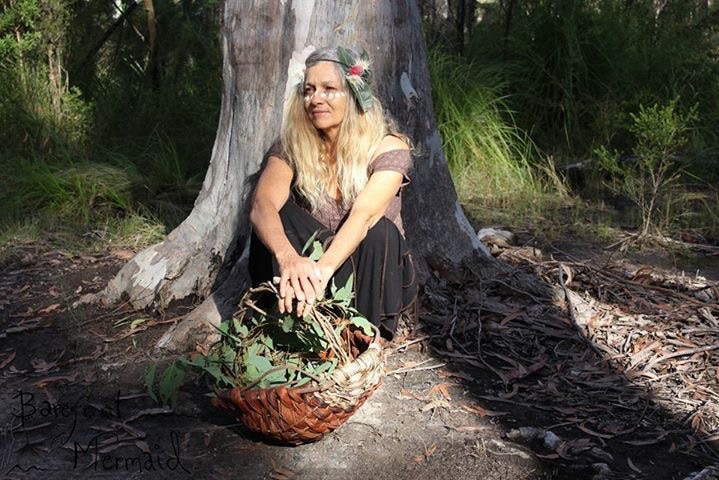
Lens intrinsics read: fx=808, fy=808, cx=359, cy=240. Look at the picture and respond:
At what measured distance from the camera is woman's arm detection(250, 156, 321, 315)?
2.87 m

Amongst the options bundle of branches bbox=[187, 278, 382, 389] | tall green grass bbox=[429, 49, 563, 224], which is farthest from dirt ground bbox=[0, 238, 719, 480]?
tall green grass bbox=[429, 49, 563, 224]

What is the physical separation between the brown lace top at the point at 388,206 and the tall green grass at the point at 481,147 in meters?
2.70

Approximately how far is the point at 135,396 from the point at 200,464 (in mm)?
627

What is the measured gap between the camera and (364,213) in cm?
319

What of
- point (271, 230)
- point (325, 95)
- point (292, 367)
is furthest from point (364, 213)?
point (292, 367)

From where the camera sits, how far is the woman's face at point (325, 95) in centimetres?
331

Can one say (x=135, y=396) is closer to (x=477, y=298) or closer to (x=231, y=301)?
(x=231, y=301)

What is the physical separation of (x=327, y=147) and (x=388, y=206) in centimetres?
36

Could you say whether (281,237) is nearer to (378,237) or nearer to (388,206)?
(378,237)

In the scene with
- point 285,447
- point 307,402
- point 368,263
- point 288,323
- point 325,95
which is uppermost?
point 325,95

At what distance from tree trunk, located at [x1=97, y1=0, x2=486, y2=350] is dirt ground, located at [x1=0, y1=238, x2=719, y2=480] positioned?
14.7 inches

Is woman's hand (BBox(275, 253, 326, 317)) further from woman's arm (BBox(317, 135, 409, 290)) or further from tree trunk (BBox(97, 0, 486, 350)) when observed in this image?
tree trunk (BBox(97, 0, 486, 350))

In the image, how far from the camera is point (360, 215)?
3.18 meters

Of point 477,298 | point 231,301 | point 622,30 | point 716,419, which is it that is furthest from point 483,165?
point 716,419
